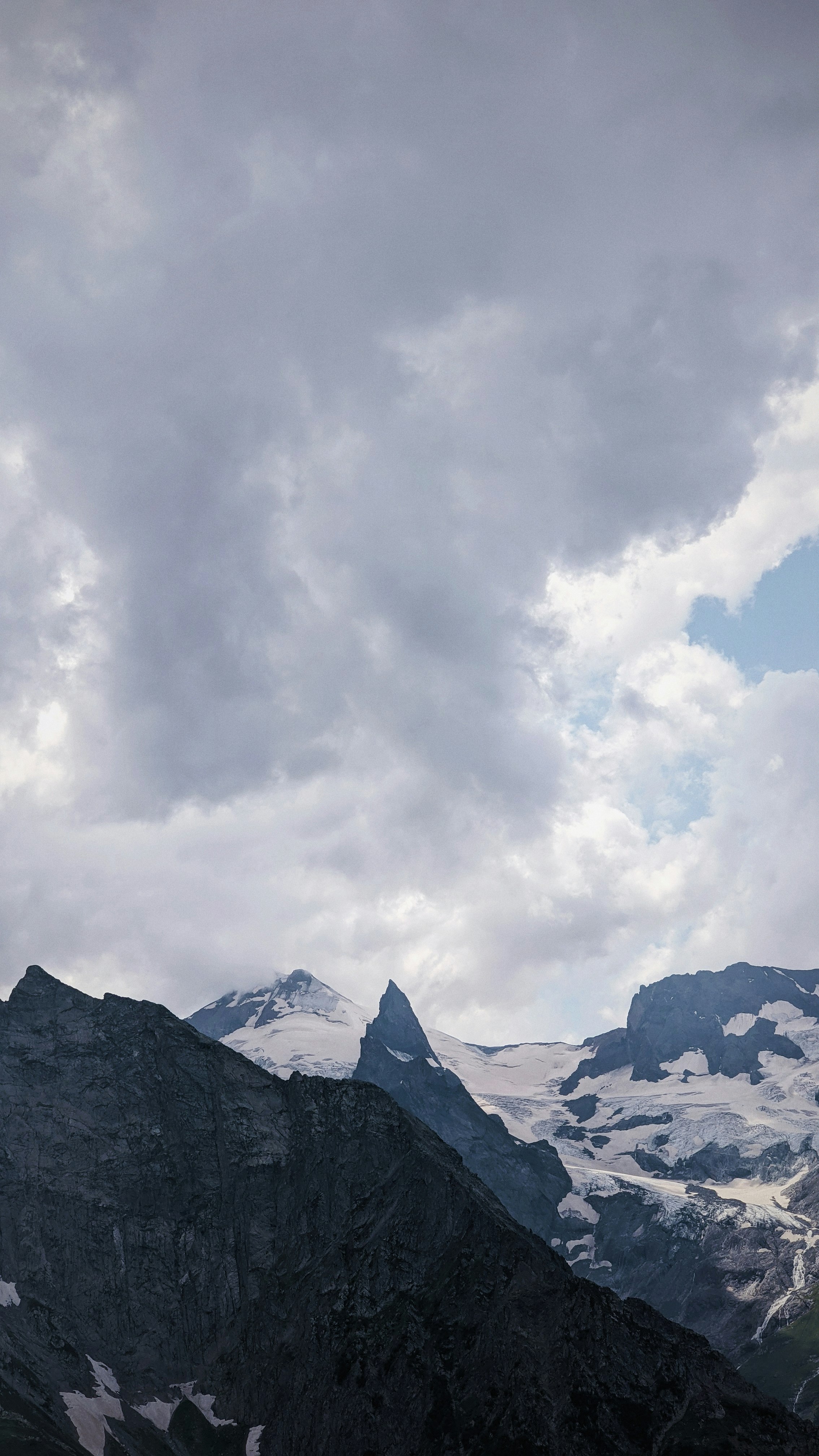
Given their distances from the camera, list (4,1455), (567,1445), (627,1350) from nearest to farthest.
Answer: (4,1455) → (567,1445) → (627,1350)

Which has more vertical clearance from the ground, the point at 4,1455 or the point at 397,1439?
the point at 4,1455

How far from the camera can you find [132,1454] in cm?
19950

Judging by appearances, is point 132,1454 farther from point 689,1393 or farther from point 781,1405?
point 781,1405

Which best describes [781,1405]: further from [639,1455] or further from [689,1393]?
Result: [639,1455]

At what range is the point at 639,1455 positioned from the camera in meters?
178

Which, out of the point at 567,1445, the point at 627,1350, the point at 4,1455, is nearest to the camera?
the point at 4,1455

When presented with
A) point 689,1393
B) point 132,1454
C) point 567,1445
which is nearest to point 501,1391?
point 567,1445

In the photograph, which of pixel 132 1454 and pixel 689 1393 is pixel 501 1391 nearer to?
pixel 689 1393

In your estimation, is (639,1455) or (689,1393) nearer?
(639,1455)

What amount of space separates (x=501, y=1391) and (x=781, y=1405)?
50413mm

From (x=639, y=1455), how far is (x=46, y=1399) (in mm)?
107866

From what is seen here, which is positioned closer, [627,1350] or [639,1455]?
[639,1455]

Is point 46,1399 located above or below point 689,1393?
above

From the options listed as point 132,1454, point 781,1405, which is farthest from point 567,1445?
point 132,1454
